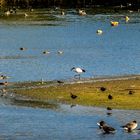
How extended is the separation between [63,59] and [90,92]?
19092mm

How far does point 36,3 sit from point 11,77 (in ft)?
300

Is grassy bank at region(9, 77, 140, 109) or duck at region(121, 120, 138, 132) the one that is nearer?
duck at region(121, 120, 138, 132)

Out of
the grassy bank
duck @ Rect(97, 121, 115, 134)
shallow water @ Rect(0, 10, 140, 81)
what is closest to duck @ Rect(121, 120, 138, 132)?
duck @ Rect(97, 121, 115, 134)

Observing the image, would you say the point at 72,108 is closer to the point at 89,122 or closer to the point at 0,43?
the point at 89,122

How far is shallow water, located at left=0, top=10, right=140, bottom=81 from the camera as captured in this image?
5647 centimetres

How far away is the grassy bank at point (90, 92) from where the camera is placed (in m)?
41.8

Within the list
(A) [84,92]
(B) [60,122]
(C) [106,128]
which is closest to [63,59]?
(A) [84,92]

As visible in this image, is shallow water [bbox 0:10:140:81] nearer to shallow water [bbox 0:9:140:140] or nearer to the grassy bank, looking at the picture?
shallow water [bbox 0:9:140:140]

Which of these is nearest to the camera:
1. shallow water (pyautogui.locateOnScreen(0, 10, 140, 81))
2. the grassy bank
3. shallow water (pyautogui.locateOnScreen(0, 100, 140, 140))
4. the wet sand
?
shallow water (pyautogui.locateOnScreen(0, 100, 140, 140))

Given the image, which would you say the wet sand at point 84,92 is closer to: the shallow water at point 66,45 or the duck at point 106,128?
the shallow water at point 66,45

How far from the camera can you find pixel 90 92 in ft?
147

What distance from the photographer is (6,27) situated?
98875 mm

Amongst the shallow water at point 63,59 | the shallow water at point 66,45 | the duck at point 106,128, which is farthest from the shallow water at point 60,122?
the shallow water at point 66,45

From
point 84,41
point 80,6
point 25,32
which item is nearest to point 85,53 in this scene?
point 84,41
